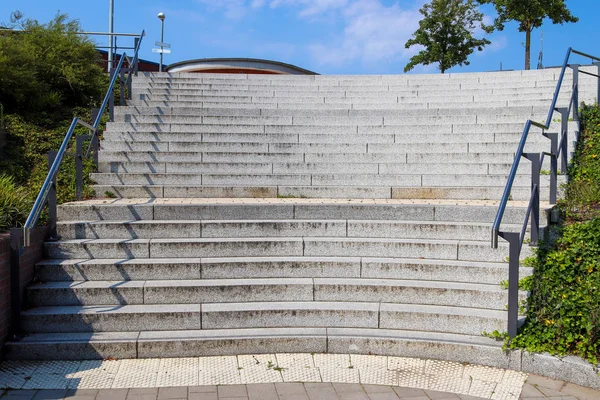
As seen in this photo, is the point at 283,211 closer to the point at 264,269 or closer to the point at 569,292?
the point at 264,269

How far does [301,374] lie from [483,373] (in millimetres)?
1593

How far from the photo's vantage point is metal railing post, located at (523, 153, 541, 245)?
536cm

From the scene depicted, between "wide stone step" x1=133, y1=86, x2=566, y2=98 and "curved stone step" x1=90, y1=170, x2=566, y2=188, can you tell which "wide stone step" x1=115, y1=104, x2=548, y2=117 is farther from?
"curved stone step" x1=90, y1=170, x2=566, y2=188

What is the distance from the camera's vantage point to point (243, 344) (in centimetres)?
488

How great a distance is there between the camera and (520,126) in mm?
8711

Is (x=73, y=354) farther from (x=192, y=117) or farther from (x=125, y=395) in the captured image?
(x=192, y=117)

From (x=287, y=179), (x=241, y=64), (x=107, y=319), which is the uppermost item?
(x=241, y=64)

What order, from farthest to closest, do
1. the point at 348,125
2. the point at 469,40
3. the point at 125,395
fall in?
the point at 469,40 < the point at 348,125 < the point at 125,395

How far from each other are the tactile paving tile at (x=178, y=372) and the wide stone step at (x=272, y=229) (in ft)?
5.62

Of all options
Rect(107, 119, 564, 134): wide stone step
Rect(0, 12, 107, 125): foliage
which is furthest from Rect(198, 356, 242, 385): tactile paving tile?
Rect(0, 12, 107, 125): foliage

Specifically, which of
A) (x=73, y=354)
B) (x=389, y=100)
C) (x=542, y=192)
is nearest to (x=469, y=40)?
(x=389, y=100)

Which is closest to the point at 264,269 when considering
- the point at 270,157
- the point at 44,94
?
the point at 270,157

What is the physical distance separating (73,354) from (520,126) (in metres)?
7.49

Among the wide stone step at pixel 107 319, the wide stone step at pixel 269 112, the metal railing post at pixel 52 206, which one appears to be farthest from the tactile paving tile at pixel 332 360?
the wide stone step at pixel 269 112
